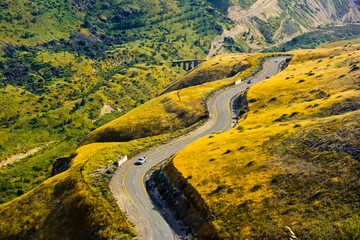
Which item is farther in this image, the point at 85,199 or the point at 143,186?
the point at 143,186

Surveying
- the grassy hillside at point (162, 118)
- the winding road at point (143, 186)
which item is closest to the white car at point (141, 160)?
the winding road at point (143, 186)

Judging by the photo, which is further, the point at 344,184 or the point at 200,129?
the point at 200,129

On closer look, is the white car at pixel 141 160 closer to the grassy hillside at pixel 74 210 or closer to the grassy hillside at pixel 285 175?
the grassy hillside at pixel 74 210

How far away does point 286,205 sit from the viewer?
126ft

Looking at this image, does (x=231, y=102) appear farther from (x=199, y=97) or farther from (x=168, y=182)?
(x=168, y=182)

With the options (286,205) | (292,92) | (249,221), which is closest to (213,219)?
(249,221)

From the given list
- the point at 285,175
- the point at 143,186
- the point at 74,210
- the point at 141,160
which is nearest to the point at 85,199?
the point at 74,210

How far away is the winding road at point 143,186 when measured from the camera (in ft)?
152

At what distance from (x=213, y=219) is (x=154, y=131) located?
59.1m

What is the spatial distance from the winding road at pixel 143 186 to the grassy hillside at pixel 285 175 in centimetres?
882

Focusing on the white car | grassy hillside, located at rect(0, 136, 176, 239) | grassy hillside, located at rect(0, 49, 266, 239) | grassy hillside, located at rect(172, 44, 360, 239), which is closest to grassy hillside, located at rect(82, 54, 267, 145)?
grassy hillside, located at rect(0, 49, 266, 239)

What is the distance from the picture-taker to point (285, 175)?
1724 inches

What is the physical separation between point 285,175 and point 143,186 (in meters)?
30.8

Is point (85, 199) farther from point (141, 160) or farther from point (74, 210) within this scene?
point (141, 160)
